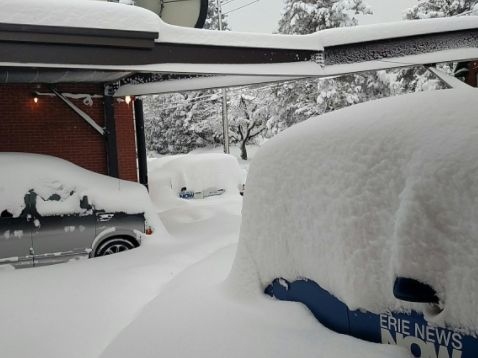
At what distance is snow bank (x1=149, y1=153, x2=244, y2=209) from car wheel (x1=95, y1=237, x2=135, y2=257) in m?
5.19

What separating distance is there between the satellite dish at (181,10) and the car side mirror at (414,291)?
9308 millimetres

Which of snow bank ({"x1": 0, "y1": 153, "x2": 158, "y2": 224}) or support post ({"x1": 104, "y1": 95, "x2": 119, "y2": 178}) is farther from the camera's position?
support post ({"x1": 104, "y1": 95, "x2": 119, "y2": 178})

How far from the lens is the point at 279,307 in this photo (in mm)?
3004

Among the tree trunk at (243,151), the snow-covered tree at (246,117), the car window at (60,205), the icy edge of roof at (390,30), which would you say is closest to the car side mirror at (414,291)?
the car window at (60,205)

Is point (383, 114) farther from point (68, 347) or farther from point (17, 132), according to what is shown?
point (17, 132)

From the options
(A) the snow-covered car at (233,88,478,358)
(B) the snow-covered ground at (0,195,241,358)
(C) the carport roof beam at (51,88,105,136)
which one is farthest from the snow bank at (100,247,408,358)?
(C) the carport roof beam at (51,88,105,136)

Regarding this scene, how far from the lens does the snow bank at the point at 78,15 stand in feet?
18.1

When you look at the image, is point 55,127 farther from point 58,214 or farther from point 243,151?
point 243,151

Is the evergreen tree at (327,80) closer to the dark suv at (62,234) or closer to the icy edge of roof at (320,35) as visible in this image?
the icy edge of roof at (320,35)

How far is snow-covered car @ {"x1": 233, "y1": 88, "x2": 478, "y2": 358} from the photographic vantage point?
1831 millimetres

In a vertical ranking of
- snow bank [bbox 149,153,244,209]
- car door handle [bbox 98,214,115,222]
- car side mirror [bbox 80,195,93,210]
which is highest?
car side mirror [bbox 80,195,93,210]

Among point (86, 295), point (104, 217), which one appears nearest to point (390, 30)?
point (104, 217)

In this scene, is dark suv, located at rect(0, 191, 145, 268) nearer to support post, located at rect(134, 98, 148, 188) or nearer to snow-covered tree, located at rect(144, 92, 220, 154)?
support post, located at rect(134, 98, 148, 188)

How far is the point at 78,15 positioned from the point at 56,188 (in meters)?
2.56
